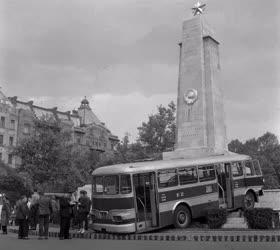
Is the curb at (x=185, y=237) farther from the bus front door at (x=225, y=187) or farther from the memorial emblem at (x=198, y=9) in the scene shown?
the memorial emblem at (x=198, y=9)

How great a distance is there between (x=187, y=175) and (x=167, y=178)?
1.19 meters

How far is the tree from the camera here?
4897cm

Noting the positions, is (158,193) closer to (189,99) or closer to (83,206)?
(83,206)

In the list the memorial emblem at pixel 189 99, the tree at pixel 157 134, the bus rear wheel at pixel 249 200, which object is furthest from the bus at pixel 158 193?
the tree at pixel 157 134

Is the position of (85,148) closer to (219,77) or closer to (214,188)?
(219,77)

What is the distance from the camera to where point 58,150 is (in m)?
42.9

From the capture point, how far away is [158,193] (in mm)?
19047

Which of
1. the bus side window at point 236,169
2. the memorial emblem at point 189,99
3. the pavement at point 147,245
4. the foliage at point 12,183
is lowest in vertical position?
the pavement at point 147,245

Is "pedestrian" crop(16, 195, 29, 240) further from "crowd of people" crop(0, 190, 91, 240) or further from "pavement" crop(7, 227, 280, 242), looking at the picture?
"pavement" crop(7, 227, 280, 242)

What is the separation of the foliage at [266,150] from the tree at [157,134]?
57.0ft

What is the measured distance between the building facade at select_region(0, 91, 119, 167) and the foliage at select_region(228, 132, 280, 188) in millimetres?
20214

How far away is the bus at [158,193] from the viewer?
1853 centimetres

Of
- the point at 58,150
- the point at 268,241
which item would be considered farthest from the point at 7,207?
the point at 58,150

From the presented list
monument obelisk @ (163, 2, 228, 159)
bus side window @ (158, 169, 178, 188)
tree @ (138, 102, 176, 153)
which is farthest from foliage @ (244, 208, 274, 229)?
tree @ (138, 102, 176, 153)
